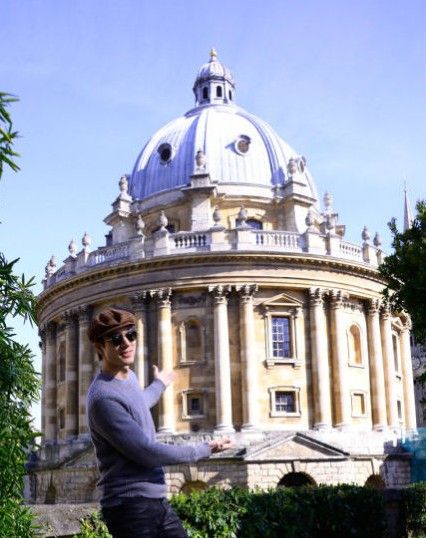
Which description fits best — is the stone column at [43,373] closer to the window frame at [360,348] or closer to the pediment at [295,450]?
the pediment at [295,450]

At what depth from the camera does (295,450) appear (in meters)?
38.5

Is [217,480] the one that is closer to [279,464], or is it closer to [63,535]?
[279,464]

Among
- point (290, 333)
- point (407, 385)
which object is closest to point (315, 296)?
point (290, 333)

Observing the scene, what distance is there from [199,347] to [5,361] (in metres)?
32.9

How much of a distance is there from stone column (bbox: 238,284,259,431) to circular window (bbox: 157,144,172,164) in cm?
1254

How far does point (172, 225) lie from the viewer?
4800 cm

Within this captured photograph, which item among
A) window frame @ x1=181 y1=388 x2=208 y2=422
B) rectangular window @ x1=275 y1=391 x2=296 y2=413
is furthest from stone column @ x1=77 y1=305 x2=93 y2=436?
rectangular window @ x1=275 y1=391 x2=296 y2=413

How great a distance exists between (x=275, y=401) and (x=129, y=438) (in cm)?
3677

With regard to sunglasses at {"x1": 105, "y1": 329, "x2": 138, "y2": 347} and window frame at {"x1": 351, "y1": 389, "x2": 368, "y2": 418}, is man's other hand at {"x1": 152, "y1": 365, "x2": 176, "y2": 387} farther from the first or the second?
window frame at {"x1": 351, "y1": 389, "x2": 368, "y2": 418}

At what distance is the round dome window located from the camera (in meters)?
51.1

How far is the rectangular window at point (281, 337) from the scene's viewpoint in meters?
42.2

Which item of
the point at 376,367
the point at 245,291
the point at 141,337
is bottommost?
the point at 376,367

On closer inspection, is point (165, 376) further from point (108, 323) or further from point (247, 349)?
point (247, 349)

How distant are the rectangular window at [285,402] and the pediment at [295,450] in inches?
116
